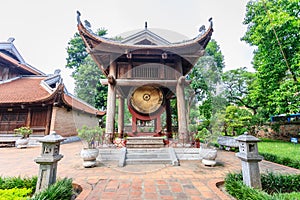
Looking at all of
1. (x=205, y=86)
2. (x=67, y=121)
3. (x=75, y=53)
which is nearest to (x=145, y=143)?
(x=205, y=86)

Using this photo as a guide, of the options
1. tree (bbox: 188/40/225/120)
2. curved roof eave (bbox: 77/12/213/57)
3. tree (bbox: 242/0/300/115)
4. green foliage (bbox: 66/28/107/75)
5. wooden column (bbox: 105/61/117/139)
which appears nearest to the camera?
wooden column (bbox: 105/61/117/139)

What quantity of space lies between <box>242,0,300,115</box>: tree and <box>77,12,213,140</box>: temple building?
5.91 meters

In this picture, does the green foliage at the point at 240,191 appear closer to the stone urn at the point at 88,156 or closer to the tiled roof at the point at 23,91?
the stone urn at the point at 88,156

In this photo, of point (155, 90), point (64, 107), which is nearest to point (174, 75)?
point (155, 90)

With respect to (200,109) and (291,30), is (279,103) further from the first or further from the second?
(200,109)

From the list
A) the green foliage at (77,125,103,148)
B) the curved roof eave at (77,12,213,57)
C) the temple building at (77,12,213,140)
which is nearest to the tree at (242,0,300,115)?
the curved roof eave at (77,12,213,57)

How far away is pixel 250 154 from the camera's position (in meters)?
3.02

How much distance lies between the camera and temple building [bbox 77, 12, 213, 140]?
22.2 ft

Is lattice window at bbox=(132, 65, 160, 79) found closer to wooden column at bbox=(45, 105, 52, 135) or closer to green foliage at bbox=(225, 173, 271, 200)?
green foliage at bbox=(225, 173, 271, 200)

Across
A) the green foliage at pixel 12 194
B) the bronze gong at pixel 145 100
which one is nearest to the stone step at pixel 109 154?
the bronze gong at pixel 145 100

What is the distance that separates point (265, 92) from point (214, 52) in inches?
360

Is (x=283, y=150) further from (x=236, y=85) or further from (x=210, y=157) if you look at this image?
(x=236, y=85)

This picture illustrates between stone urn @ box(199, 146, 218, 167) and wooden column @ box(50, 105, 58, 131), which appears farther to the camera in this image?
wooden column @ box(50, 105, 58, 131)

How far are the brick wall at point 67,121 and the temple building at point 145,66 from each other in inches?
242
